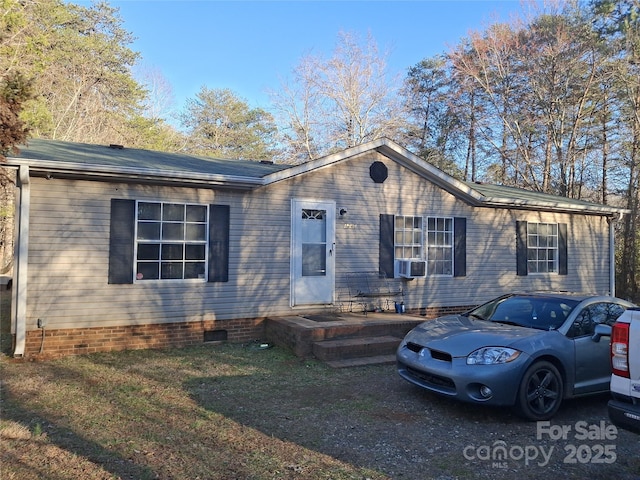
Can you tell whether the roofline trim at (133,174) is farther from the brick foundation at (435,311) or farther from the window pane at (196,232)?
the brick foundation at (435,311)

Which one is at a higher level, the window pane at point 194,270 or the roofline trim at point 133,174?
the roofline trim at point 133,174

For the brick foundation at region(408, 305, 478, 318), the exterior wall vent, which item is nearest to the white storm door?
the exterior wall vent

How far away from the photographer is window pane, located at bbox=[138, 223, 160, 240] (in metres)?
7.83

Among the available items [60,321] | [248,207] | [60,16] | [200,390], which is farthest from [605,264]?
[60,16]

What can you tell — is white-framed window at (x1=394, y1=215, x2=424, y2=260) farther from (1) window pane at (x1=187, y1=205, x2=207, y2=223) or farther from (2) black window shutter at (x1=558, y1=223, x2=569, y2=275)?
(2) black window shutter at (x1=558, y1=223, x2=569, y2=275)

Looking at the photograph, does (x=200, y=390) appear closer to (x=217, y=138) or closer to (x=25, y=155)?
(x=25, y=155)

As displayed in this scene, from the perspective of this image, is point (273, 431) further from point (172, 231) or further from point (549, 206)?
point (549, 206)

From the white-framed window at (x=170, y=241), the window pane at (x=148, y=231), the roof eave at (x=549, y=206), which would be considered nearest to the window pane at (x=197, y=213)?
the white-framed window at (x=170, y=241)

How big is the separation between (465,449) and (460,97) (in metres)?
23.8

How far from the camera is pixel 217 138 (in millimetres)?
32469

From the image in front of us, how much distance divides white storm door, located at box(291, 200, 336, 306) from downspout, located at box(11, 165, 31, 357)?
14.3 ft

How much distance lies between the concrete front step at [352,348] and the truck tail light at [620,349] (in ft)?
14.2

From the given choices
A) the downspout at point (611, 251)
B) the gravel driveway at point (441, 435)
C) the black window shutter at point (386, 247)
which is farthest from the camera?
the downspout at point (611, 251)

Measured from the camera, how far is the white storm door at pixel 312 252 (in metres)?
9.01
